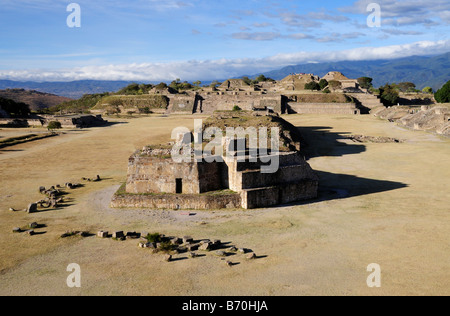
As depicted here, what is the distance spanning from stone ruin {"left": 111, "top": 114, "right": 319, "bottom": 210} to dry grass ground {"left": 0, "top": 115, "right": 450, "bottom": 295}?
26.0 inches

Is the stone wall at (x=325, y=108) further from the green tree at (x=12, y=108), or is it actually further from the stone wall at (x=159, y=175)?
the stone wall at (x=159, y=175)

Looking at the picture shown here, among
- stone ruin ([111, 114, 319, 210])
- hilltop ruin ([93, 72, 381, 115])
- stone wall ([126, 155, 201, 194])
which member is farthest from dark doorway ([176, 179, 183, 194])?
hilltop ruin ([93, 72, 381, 115])

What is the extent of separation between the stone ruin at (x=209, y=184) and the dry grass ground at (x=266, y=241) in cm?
66

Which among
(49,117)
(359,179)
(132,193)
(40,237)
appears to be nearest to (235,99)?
(49,117)

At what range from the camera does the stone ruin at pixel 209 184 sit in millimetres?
16781

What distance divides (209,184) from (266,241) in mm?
5255

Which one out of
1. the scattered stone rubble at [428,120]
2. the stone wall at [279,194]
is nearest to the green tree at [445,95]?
the scattered stone rubble at [428,120]

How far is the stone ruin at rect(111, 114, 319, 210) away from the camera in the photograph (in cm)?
1678

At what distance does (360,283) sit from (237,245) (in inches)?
171

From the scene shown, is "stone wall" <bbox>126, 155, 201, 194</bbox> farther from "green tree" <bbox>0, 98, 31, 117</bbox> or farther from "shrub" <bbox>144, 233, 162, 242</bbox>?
"green tree" <bbox>0, 98, 31, 117</bbox>

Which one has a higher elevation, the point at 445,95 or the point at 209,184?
the point at 445,95

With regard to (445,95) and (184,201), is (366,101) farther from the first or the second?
(184,201)

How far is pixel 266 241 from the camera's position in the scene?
1318 cm

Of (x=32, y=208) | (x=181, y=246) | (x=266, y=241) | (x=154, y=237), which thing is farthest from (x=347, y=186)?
(x=32, y=208)
